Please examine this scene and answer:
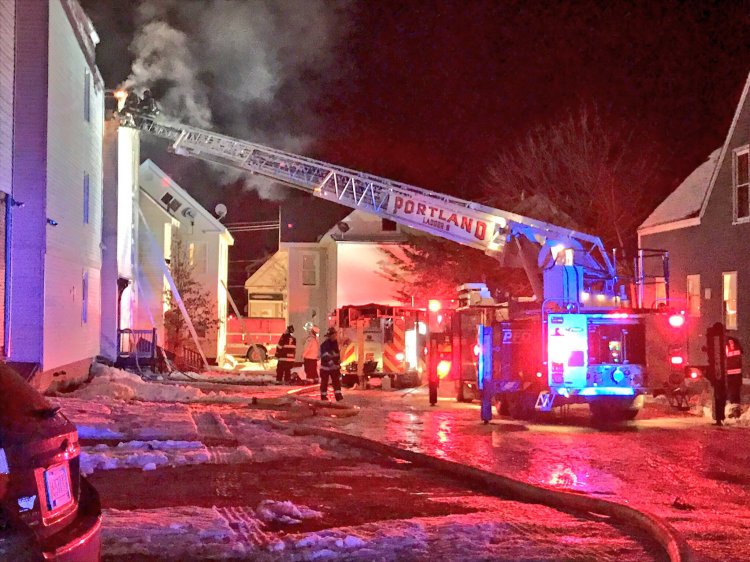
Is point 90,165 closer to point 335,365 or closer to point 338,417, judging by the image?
point 335,365

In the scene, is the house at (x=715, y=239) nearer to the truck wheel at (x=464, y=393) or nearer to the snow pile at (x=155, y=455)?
Answer: the truck wheel at (x=464, y=393)

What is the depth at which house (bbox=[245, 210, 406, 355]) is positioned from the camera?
37.9 meters

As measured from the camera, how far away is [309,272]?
137 ft

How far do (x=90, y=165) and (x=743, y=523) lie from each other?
16626 millimetres

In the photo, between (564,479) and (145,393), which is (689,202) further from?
(564,479)

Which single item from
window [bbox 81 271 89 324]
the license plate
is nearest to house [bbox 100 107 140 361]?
window [bbox 81 271 89 324]

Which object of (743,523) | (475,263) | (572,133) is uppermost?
(572,133)

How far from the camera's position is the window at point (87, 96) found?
62.5ft

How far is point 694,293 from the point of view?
23.8 metres

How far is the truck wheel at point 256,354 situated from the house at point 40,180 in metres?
18.2

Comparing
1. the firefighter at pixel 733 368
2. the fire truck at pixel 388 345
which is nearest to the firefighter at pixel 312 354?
the fire truck at pixel 388 345

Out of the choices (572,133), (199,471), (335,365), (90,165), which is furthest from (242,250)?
(199,471)

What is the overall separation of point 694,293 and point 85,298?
1570 centimetres

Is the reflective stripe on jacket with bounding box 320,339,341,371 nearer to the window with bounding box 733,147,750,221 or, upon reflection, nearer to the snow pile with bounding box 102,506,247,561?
the snow pile with bounding box 102,506,247,561
